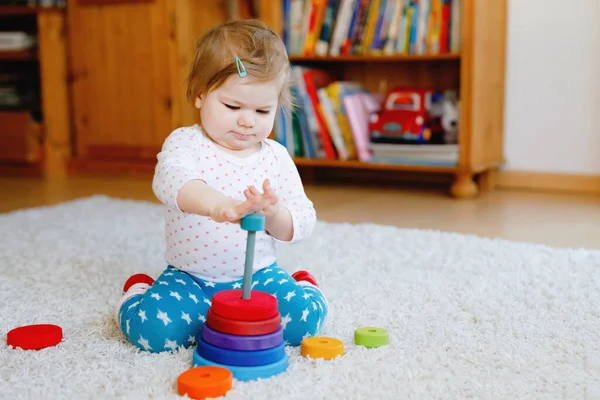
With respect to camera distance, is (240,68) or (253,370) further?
(240,68)

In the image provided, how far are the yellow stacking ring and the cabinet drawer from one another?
251cm

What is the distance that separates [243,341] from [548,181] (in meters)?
1.92

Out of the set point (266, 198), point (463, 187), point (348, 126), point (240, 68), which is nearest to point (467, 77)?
point (463, 187)

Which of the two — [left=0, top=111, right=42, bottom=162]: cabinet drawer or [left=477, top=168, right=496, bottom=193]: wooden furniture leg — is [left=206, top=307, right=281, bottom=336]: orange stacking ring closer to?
[left=477, top=168, right=496, bottom=193]: wooden furniture leg

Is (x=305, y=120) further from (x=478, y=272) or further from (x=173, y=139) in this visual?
(x=173, y=139)

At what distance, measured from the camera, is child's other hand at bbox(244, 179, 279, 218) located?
785 millimetres

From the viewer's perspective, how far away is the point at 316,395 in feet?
2.56

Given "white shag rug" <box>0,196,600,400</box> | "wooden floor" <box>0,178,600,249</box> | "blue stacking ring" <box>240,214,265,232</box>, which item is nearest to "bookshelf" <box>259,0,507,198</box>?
"wooden floor" <box>0,178,600,249</box>

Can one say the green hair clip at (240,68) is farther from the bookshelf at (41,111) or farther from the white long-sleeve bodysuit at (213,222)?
the bookshelf at (41,111)

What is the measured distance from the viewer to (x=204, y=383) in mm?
769

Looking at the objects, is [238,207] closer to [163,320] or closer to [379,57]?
[163,320]

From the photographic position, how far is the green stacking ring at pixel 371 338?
3.06ft

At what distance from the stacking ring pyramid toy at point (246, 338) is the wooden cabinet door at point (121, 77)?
7.15ft

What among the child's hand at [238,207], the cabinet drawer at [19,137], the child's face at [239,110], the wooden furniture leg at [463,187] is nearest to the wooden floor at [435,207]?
the wooden furniture leg at [463,187]
